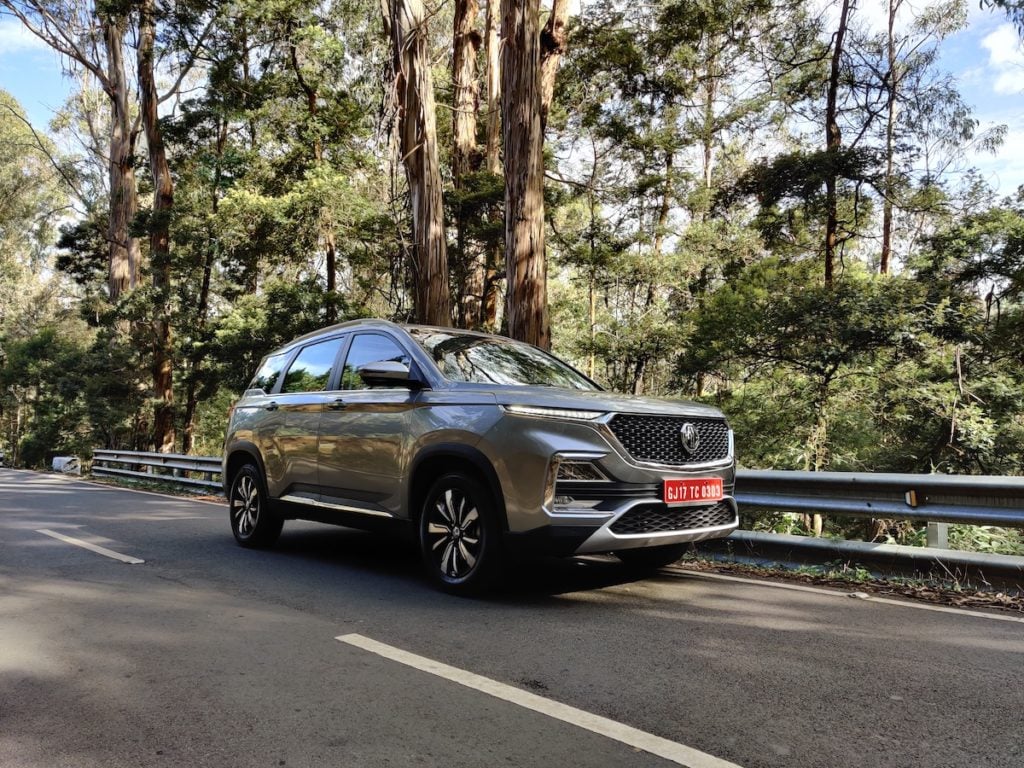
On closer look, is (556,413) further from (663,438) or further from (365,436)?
(365,436)

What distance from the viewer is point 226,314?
977 inches

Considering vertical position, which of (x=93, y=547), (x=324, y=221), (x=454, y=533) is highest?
(x=324, y=221)

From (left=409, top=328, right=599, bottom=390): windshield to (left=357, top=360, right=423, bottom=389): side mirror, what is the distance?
25cm

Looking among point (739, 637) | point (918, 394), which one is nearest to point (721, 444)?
point (739, 637)

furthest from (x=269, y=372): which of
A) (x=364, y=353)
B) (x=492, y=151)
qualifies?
(x=492, y=151)

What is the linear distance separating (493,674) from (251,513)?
15.1 feet

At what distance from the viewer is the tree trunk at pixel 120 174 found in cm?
2541

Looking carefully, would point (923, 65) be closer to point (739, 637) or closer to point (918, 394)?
point (918, 394)

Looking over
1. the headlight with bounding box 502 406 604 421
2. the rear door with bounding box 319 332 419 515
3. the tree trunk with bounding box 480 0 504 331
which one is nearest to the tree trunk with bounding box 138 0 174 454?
the tree trunk with bounding box 480 0 504 331

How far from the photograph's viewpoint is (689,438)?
5.11m

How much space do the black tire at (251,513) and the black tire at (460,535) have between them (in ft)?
7.98

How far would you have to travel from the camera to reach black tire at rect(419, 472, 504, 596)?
4.88m

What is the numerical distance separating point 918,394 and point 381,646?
1422 cm

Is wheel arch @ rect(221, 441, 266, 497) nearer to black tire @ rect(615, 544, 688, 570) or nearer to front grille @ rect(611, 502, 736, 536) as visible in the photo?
black tire @ rect(615, 544, 688, 570)
